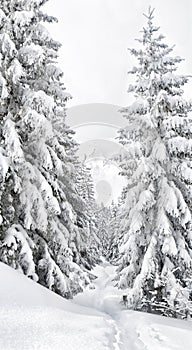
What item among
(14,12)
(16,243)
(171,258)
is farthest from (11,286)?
(14,12)

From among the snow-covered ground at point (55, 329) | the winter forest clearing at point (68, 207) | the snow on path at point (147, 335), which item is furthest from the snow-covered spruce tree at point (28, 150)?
the snow on path at point (147, 335)

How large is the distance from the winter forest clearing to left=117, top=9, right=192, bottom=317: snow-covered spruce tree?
0.04m

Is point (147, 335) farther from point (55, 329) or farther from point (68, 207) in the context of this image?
point (68, 207)

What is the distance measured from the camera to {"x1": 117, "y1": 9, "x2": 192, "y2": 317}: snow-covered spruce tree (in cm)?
1404

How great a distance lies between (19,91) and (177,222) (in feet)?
26.4

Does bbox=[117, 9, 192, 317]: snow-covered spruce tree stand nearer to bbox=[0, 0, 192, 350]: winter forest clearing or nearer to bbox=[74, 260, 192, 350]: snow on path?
bbox=[0, 0, 192, 350]: winter forest clearing

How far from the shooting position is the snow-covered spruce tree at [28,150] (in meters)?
11.4

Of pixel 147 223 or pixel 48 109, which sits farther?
pixel 147 223

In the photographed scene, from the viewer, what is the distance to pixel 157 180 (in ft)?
49.6

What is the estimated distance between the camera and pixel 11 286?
8453 mm

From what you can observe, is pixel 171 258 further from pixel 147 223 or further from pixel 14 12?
pixel 14 12

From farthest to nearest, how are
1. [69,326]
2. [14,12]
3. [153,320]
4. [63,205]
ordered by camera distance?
[63,205] < [14,12] < [153,320] < [69,326]

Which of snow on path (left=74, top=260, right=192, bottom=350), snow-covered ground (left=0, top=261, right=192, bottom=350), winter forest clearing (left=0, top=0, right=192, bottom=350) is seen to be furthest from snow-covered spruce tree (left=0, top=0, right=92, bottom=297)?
snow on path (left=74, top=260, right=192, bottom=350)

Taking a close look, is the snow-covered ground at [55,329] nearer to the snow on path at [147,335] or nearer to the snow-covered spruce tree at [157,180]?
the snow on path at [147,335]
